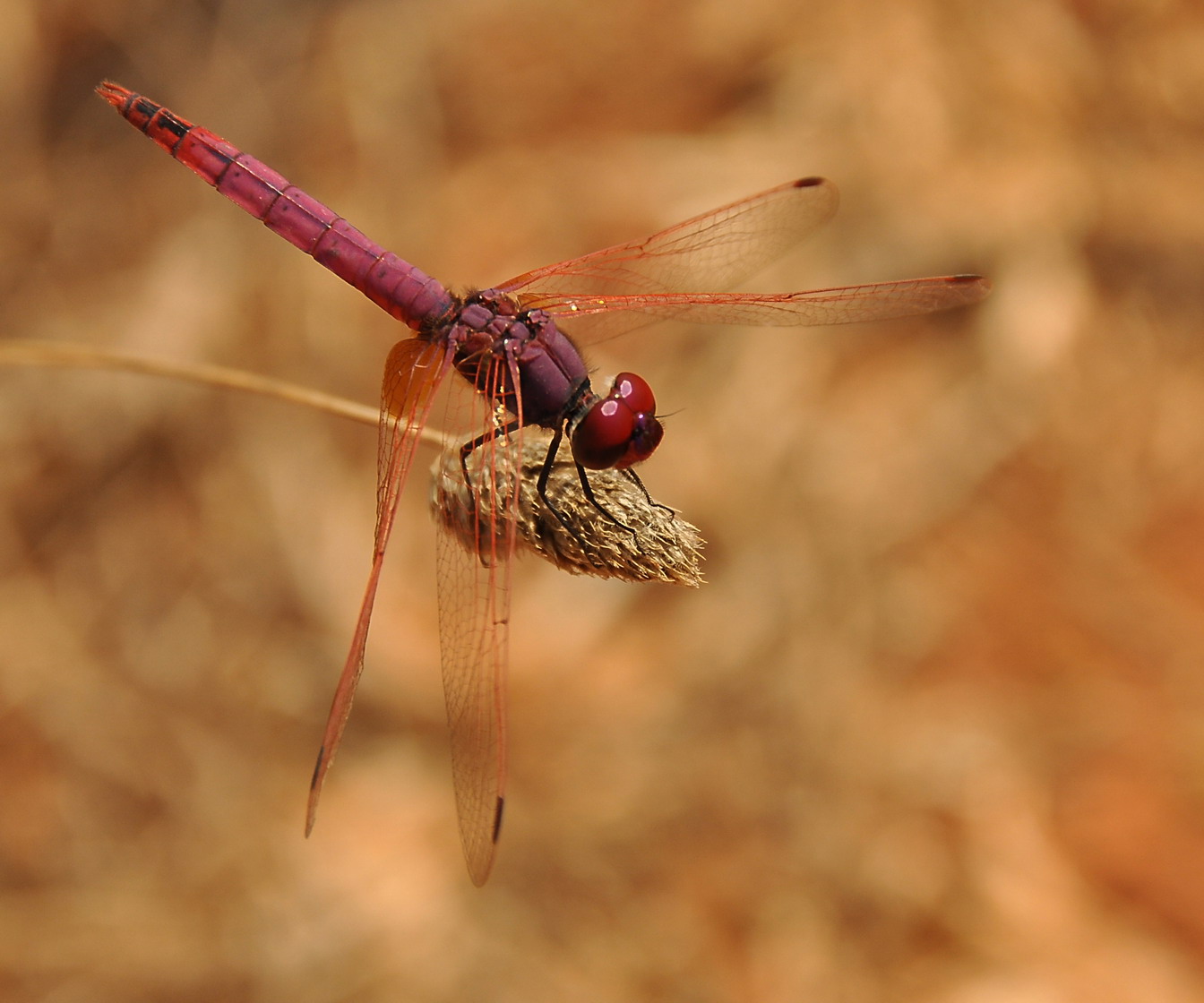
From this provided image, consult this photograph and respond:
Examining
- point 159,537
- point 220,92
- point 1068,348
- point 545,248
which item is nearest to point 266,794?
point 159,537

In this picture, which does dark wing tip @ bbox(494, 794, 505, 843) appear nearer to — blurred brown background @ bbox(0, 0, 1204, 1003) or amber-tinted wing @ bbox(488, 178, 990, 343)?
amber-tinted wing @ bbox(488, 178, 990, 343)

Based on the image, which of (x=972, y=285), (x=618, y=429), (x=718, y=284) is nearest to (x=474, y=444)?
(x=618, y=429)

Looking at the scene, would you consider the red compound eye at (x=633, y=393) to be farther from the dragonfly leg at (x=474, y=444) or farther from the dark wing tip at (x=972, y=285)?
the dark wing tip at (x=972, y=285)

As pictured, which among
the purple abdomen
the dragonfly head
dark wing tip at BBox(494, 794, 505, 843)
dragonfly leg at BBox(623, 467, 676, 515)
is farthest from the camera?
the purple abdomen

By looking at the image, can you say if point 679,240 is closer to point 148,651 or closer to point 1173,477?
point 148,651

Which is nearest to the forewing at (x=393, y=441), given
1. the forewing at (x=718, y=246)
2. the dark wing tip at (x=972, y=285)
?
the forewing at (x=718, y=246)

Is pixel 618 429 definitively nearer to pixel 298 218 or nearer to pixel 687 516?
pixel 298 218

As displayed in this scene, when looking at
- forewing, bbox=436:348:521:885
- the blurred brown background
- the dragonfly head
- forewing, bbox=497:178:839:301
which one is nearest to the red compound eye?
the dragonfly head

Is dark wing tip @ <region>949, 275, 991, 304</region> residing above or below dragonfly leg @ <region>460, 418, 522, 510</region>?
above
